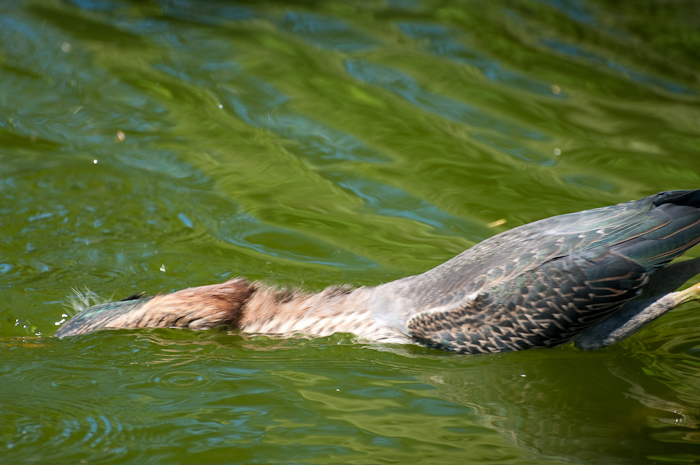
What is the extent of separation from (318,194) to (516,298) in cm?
344

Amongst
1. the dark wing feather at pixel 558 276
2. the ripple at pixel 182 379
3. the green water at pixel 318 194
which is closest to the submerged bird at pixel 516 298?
the dark wing feather at pixel 558 276

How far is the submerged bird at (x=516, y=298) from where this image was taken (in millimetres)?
5145

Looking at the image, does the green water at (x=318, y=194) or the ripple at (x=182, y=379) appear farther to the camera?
the ripple at (x=182, y=379)

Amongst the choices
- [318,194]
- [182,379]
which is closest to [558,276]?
[182,379]

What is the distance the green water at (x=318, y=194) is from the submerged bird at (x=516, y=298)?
0.51 feet

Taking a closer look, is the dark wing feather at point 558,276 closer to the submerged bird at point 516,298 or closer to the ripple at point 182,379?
the submerged bird at point 516,298

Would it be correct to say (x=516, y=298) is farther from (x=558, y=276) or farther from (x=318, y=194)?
(x=318, y=194)

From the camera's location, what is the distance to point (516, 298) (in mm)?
5254

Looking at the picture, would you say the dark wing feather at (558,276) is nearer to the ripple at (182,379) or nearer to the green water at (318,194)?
the green water at (318,194)

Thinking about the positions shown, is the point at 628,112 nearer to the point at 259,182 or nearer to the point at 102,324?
the point at 259,182

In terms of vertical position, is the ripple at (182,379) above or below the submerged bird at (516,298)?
below

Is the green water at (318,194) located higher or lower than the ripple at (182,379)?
higher

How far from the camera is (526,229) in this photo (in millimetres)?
5621

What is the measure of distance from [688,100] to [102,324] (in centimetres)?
794
